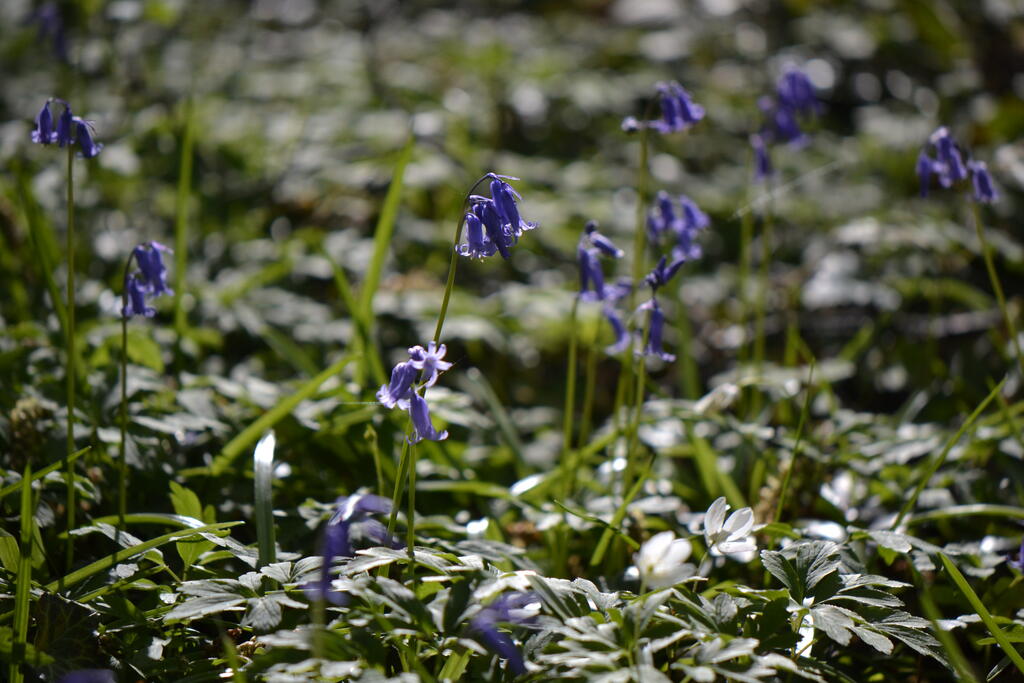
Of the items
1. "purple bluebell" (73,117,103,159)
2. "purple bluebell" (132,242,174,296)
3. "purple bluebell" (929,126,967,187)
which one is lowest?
"purple bluebell" (132,242,174,296)

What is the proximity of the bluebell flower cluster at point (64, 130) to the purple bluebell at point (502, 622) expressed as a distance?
136 cm

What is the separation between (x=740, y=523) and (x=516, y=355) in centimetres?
210

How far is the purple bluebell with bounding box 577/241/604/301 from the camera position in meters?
2.21

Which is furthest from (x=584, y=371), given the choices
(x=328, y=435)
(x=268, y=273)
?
(x=328, y=435)

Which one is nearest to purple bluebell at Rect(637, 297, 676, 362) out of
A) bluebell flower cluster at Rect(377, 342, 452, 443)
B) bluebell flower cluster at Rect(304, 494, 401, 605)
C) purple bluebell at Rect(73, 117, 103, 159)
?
bluebell flower cluster at Rect(377, 342, 452, 443)

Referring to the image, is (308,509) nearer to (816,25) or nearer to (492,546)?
(492,546)

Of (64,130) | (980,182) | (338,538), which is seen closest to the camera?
(338,538)

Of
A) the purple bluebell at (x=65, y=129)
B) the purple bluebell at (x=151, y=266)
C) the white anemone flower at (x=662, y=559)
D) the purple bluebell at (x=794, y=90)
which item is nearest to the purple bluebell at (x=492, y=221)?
the white anemone flower at (x=662, y=559)

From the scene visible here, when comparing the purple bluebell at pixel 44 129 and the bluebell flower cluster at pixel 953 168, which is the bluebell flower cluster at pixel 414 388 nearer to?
the purple bluebell at pixel 44 129

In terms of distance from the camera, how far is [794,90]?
3.01 metres

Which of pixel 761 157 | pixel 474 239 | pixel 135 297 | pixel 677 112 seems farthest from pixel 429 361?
pixel 761 157

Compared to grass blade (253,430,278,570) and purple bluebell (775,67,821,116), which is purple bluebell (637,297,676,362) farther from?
purple bluebell (775,67,821,116)

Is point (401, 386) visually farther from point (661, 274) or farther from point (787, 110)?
point (787, 110)

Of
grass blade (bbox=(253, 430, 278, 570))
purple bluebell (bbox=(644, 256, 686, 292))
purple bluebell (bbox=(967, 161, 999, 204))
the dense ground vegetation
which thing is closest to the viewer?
the dense ground vegetation
